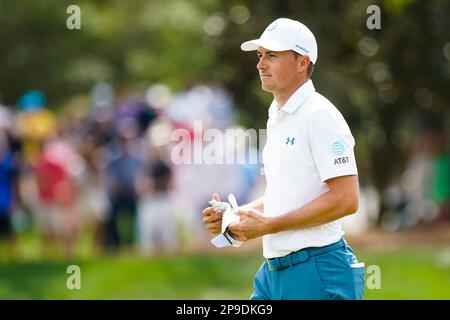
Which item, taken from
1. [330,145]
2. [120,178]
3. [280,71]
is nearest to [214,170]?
[120,178]

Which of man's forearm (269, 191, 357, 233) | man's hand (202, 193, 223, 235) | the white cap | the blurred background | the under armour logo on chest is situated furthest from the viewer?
the blurred background

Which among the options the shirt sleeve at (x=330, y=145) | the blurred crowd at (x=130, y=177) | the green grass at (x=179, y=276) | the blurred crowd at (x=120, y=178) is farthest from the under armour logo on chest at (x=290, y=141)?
the blurred crowd at (x=120, y=178)

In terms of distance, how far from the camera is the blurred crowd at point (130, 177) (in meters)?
17.6

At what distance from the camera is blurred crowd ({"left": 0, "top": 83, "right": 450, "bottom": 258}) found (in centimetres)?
1759

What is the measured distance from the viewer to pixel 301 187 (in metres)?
6.86

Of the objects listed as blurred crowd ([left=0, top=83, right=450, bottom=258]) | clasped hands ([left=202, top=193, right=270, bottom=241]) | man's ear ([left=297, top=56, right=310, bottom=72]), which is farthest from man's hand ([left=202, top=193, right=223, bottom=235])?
blurred crowd ([left=0, top=83, right=450, bottom=258])

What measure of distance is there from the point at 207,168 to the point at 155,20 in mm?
14396

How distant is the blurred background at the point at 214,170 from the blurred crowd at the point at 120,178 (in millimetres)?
26

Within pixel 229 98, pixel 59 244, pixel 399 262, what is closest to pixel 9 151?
pixel 59 244

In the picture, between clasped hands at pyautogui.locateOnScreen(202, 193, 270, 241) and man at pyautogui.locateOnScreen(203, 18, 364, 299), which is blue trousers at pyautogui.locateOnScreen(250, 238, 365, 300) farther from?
clasped hands at pyautogui.locateOnScreen(202, 193, 270, 241)

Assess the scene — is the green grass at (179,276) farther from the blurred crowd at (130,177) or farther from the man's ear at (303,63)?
the man's ear at (303,63)

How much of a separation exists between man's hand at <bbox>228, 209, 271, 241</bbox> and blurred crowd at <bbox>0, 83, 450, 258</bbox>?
912 centimetres

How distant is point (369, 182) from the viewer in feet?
73.4

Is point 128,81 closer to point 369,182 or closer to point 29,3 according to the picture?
point 29,3
